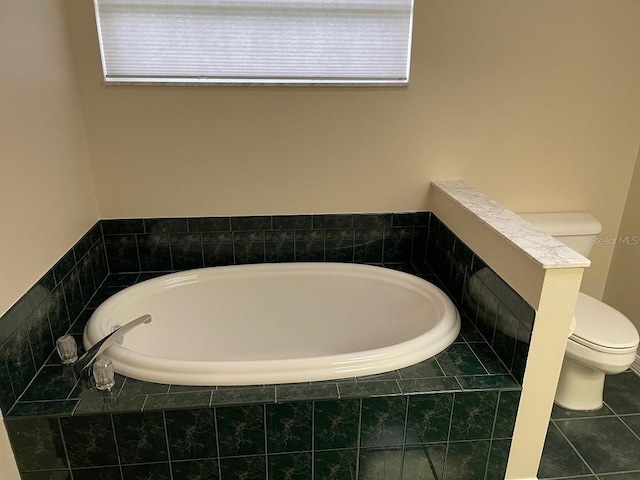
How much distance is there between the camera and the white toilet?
1.88 metres

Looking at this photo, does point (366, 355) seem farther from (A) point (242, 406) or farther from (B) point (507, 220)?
(B) point (507, 220)

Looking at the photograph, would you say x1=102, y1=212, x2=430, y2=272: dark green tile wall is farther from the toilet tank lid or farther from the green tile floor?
the green tile floor

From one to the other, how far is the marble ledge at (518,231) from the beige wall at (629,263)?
87 cm

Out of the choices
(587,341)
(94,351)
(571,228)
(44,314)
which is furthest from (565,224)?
(44,314)

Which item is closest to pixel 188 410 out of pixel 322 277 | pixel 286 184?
pixel 322 277

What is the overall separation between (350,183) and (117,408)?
1364 mm

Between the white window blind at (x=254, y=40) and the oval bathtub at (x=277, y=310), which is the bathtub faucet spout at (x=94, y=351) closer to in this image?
the oval bathtub at (x=277, y=310)

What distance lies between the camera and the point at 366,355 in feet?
5.15

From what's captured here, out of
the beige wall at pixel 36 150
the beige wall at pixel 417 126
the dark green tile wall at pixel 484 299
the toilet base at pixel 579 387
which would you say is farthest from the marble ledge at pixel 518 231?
the beige wall at pixel 36 150

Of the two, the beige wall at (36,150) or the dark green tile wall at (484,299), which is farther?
the dark green tile wall at (484,299)

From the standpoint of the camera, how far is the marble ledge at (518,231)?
1.42m

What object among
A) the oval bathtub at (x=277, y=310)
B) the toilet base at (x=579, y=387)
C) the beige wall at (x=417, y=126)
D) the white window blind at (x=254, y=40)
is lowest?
the toilet base at (x=579, y=387)

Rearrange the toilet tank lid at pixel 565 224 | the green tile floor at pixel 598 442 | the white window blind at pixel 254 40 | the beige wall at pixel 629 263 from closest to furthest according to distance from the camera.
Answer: the green tile floor at pixel 598 442 < the white window blind at pixel 254 40 < the toilet tank lid at pixel 565 224 < the beige wall at pixel 629 263

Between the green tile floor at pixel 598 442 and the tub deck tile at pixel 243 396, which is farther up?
the tub deck tile at pixel 243 396
